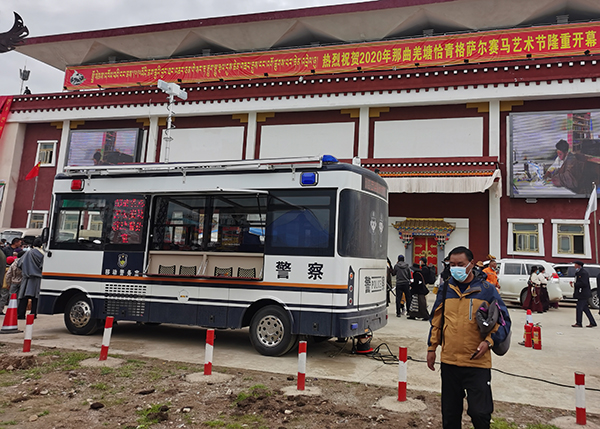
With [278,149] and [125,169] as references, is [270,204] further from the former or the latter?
[278,149]

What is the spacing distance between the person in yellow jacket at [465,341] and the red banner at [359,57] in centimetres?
2196

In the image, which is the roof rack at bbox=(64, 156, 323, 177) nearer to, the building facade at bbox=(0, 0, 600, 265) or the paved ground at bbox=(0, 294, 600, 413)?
the paved ground at bbox=(0, 294, 600, 413)

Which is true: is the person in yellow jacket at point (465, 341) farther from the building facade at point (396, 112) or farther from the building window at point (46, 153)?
the building window at point (46, 153)

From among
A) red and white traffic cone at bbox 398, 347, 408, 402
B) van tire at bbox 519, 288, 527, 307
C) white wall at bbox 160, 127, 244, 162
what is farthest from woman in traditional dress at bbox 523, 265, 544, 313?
white wall at bbox 160, 127, 244, 162

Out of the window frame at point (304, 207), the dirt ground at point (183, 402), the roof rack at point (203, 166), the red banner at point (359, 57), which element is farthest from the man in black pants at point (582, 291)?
the red banner at point (359, 57)

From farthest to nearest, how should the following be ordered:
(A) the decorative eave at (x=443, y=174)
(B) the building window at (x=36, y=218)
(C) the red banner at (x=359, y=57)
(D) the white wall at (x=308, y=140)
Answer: (B) the building window at (x=36, y=218), (D) the white wall at (x=308, y=140), (C) the red banner at (x=359, y=57), (A) the decorative eave at (x=443, y=174)

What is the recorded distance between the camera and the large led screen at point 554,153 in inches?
789

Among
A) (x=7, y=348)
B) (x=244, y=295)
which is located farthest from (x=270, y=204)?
(x=7, y=348)

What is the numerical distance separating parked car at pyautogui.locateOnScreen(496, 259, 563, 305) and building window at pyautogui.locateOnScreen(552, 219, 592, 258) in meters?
3.38

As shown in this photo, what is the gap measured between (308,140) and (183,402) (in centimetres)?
1989

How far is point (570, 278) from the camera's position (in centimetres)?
1778

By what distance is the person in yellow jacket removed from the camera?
13.0ft

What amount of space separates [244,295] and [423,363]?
3.48 metres

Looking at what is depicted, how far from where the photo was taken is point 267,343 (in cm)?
849
